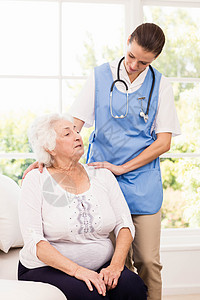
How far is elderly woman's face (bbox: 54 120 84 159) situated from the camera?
1996 mm

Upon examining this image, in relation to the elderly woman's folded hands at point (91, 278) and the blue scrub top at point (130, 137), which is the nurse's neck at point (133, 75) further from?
the elderly woman's folded hands at point (91, 278)

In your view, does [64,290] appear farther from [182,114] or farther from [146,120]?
[182,114]

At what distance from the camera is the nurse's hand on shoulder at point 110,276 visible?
1726mm

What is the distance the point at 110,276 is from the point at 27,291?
16.5 inches

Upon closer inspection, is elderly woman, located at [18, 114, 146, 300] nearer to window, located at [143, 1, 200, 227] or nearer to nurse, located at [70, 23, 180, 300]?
nurse, located at [70, 23, 180, 300]

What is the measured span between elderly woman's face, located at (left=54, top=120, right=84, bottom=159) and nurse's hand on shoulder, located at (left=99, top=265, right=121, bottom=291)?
1.84ft

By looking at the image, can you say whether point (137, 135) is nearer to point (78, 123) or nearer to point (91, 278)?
point (78, 123)

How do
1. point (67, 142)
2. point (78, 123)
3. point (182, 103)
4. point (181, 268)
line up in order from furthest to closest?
point (182, 103) < point (181, 268) < point (78, 123) < point (67, 142)

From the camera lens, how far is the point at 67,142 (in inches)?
78.6

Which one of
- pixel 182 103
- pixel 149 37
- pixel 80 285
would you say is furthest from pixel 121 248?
pixel 182 103

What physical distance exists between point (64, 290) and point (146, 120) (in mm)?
948

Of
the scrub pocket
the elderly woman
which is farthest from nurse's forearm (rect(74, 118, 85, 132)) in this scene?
the scrub pocket

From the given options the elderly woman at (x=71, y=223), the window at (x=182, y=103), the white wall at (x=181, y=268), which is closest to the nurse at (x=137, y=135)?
the elderly woman at (x=71, y=223)

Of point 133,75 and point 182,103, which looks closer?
point 133,75
